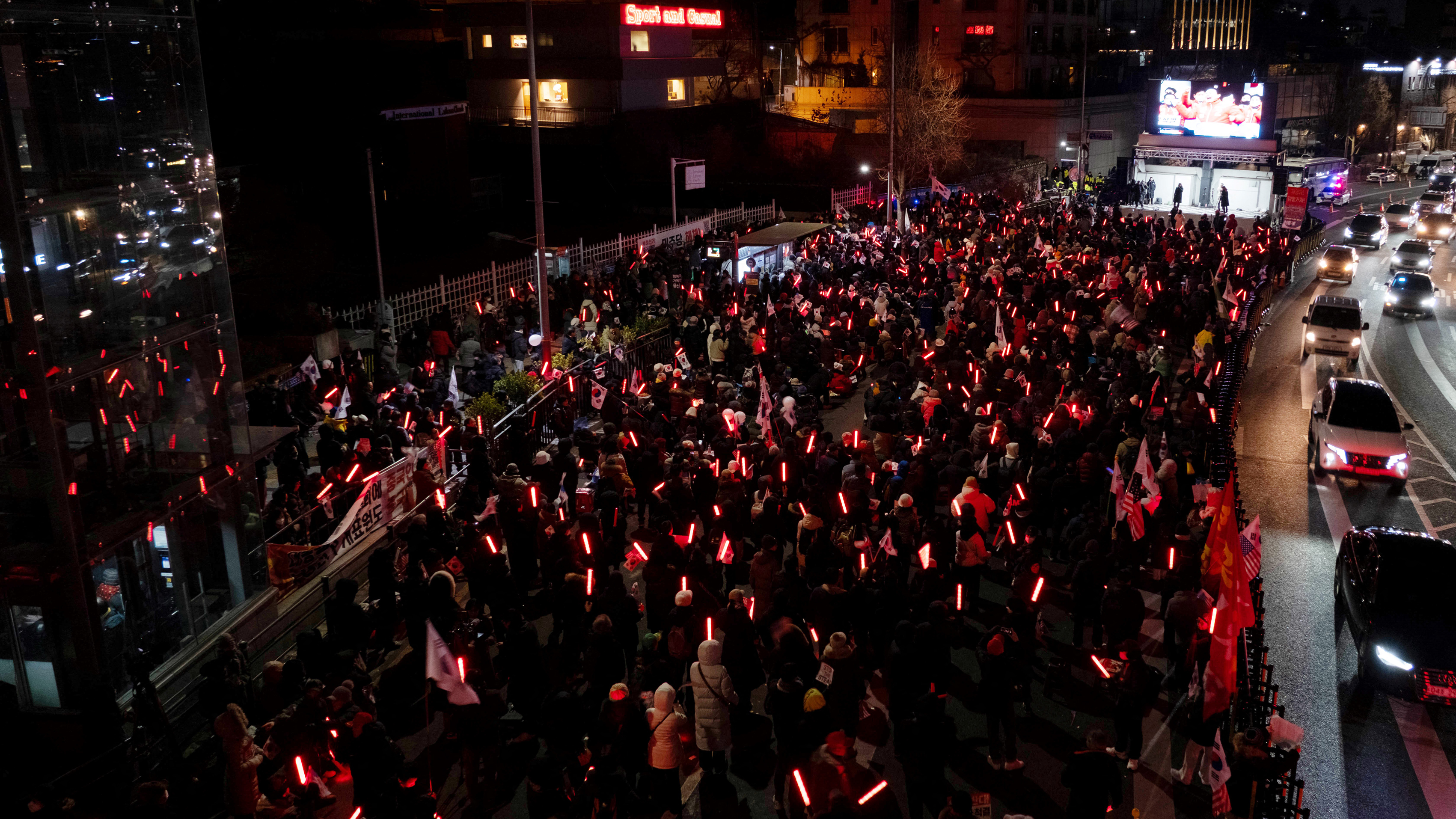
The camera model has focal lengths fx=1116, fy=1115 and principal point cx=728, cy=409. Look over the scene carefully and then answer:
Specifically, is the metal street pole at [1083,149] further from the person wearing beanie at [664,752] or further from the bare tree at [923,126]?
the person wearing beanie at [664,752]

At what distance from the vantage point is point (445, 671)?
9.16 m

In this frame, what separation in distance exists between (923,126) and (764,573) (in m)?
45.5

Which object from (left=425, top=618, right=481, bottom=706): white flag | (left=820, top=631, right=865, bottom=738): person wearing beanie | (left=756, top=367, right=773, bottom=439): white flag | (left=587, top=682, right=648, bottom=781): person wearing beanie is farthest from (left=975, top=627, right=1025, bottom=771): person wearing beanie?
(left=756, top=367, right=773, bottom=439): white flag

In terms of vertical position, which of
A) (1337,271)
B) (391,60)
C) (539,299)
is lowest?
(1337,271)

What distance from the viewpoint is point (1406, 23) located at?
103875 millimetres

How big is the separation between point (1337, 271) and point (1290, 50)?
2319 inches

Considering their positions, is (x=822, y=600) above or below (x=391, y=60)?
below

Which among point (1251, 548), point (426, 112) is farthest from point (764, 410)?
point (426, 112)

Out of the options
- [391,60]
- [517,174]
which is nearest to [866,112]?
[517,174]

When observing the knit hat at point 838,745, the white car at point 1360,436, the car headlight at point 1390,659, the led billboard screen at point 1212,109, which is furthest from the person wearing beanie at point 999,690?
the led billboard screen at point 1212,109

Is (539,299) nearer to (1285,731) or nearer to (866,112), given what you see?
(1285,731)

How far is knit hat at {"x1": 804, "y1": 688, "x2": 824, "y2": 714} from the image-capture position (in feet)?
30.8

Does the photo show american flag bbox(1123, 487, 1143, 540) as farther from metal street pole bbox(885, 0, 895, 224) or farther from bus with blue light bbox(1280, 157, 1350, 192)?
bus with blue light bbox(1280, 157, 1350, 192)

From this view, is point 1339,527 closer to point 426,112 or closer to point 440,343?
point 440,343
